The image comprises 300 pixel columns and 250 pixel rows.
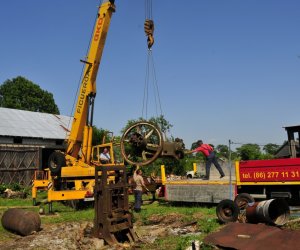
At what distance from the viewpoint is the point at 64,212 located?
47.4 ft

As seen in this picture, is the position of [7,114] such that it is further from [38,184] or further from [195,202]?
[195,202]

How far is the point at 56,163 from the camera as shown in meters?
16.2

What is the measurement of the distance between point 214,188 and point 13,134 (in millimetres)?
17878

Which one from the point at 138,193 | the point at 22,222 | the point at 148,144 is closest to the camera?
the point at 22,222

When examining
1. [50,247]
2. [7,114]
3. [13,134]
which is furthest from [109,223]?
[7,114]

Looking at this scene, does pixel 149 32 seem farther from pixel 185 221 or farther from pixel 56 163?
pixel 185 221

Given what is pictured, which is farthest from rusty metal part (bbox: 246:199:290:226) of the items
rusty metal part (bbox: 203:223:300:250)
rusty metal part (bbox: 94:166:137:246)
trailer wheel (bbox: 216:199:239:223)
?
rusty metal part (bbox: 94:166:137:246)

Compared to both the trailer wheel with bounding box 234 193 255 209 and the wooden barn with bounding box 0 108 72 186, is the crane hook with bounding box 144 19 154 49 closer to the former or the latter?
the trailer wheel with bounding box 234 193 255 209

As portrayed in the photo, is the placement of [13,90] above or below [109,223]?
above

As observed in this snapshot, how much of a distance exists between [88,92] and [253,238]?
10.5m

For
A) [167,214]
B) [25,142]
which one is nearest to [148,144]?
[167,214]

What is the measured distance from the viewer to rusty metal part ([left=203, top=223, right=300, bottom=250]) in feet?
24.5

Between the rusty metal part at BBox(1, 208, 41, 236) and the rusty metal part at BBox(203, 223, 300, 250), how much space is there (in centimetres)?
479

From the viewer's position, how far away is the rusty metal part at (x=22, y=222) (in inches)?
407
